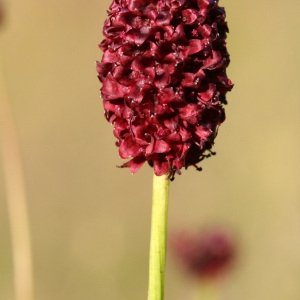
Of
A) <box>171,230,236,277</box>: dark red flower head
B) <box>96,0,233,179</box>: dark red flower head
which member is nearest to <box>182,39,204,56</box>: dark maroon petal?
<box>96,0,233,179</box>: dark red flower head

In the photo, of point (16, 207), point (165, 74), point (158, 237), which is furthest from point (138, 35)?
point (16, 207)

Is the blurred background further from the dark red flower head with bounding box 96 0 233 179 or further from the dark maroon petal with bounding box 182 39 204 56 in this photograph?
the dark maroon petal with bounding box 182 39 204 56

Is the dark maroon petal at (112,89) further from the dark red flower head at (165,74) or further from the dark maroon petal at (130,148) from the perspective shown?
the dark maroon petal at (130,148)

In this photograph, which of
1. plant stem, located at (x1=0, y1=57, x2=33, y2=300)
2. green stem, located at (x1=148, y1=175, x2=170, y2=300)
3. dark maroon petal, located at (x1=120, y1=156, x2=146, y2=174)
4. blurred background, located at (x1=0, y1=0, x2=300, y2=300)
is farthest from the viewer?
blurred background, located at (x1=0, y1=0, x2=300, y2=300)

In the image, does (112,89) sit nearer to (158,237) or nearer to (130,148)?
(130,148)

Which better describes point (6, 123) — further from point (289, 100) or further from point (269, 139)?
point (289, 100)

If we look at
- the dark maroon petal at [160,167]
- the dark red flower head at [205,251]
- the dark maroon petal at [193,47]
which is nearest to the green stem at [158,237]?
the dark maroon petal at [160,167]
